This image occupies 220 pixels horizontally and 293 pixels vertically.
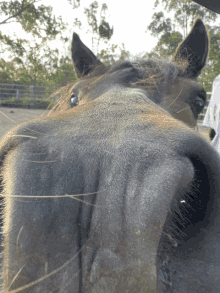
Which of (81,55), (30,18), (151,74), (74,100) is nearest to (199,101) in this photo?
(151,74)

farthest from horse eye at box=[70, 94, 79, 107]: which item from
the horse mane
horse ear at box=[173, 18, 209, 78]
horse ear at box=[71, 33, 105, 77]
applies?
horse ear at box=[173, 18, 209, 78]

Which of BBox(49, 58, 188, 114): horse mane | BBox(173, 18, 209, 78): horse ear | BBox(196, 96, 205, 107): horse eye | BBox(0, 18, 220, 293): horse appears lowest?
BBox(0, 18, 220, 293): horse

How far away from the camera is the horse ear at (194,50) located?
1.87 meters

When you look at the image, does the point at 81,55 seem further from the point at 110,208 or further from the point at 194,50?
the point at 110,208

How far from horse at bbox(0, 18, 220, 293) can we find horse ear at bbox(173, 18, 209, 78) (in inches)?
50.9

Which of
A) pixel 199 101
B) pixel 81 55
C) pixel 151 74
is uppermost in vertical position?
pixel 81 55

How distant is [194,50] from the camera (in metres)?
1.94

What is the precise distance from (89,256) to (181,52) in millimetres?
1802

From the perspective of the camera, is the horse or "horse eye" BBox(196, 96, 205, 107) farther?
"horse eye" BBox(196, 96, 205, 107)

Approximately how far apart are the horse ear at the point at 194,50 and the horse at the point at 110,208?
4.24ft

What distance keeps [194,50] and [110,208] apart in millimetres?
1775

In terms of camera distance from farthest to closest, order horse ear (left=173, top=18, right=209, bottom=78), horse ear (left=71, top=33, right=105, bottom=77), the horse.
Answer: horse ear (left=71, top=33, right=105, bottom=77) < horse ear (left=173, top=18, right=209, bottom=78) < the horse

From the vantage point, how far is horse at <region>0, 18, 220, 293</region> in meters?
0.64

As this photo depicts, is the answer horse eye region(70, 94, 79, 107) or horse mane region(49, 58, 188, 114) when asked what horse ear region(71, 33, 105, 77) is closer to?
horse eye region(70, 94, 79, 107)
